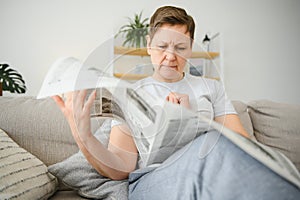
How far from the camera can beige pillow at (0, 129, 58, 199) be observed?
0.81 metres

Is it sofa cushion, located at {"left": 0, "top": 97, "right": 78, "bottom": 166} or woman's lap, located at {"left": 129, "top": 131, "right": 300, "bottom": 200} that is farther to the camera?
sofa cushion, located at {"left": 0, "top": 97, "right": 78, "bottom": 166}

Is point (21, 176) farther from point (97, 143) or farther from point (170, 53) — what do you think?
point (170, 53)

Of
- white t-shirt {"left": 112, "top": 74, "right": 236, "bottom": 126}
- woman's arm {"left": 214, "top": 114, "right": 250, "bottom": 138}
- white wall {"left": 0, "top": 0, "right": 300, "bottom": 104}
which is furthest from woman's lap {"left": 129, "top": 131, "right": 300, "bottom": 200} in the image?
white wall {"left": 0, "top": 0, "right": 300, "bottom": 104}

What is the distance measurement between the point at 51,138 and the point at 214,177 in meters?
0.73

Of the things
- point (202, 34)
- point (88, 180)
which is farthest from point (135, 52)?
point (202, 34)

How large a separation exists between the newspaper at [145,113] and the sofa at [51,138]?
0.29 ft

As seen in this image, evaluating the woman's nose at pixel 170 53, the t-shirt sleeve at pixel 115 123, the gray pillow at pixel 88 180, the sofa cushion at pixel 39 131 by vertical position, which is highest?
the woman's nose at pixel 170 53

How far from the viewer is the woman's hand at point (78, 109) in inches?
26.9

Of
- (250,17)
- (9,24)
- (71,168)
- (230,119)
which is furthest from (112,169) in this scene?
(250,17)

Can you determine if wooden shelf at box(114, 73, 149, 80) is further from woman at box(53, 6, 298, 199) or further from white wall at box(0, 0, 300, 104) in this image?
white wall at box(0, 0, 300, 104)

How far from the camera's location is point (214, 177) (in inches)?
25.1

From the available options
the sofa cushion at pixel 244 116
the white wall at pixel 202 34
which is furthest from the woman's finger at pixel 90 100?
the white wall at pixel 202 34

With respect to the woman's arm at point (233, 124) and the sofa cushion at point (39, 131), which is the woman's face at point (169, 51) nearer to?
the woman's arm at point (233, 124)

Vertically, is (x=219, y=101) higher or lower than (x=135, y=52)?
lower
